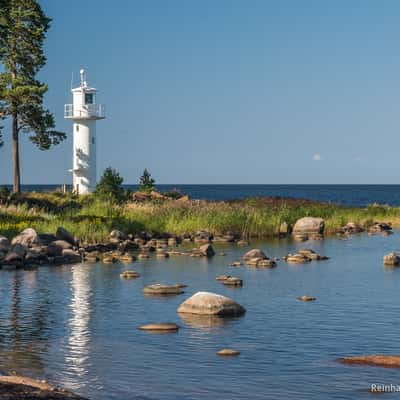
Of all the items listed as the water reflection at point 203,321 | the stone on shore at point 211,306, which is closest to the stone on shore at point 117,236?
the stone on shore at point 211,306

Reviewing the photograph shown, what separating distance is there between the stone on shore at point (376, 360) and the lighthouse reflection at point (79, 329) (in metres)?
4.40

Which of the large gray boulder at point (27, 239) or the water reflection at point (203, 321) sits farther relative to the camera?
the large gray boulder at point (27, 239)

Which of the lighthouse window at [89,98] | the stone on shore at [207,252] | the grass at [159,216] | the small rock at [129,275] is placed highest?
the lighthouse window at [89,98]

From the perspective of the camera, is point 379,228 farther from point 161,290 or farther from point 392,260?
point 161,290

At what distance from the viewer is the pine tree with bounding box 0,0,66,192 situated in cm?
→ 5544

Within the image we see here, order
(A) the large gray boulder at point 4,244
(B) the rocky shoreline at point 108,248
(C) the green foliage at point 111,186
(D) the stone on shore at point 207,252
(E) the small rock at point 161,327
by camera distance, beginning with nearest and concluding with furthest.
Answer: (E) the small rock at point 161,327
(B) the rocky shoreline at point 108,248
(A) the large gray boulder at point 4,244
(D) the stone on shore at point 207,252
(C) the green foliage at point 111,186

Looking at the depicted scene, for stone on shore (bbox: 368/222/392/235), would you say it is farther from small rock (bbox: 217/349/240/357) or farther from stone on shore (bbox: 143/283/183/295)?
small rock (bbox: 217/349/240/357)

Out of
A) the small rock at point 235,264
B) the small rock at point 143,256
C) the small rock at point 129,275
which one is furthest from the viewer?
the small rock at point 143,256

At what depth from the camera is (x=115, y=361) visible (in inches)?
535

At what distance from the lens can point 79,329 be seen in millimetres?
16422

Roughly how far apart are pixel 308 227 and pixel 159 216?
28.1 ft

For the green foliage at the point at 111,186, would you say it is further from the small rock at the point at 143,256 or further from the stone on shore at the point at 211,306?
the stone on shore at the point at 211,306

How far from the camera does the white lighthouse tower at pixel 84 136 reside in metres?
62.8

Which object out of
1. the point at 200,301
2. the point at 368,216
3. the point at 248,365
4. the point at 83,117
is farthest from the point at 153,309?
the point at 83,117
